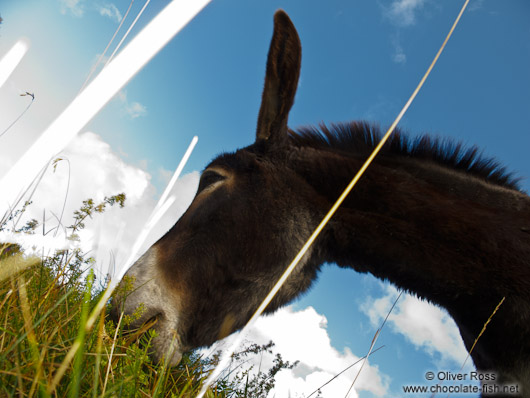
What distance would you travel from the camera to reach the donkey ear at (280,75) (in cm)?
267

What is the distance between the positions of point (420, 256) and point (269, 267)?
1212mm

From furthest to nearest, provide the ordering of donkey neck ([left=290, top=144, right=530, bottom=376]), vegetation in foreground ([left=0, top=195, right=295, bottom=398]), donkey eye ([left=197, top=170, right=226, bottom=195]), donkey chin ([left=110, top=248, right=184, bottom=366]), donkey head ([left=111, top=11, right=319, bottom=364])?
1. donkey eye ([left=197, top=170, right=226, bottom=195])
2. donkey head ([left=111, top=11, right=319, bottom=364])
3. donkey chin ([left=110, top=248, right=184, bottom=366])
4. donkey neck ([left=290, top=144, right=530, bottom=376])
5. vegetation in foreground ([left=0, top=195, right=295, bottom=398])

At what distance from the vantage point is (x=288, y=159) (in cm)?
309

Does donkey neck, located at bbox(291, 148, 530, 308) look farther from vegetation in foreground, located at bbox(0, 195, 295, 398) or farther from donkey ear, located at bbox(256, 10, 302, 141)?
vegetation in foreground, located at bbox(0, 195, 295, 398)

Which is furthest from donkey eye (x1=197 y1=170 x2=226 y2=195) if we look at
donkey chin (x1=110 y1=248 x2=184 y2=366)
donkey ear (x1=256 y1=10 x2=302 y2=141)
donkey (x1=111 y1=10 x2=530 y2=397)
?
donkey chin (x1=110 y1=248 x2=184 y2=366)

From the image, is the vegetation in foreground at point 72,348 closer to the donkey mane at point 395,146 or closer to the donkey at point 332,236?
the donkey at point 332,236

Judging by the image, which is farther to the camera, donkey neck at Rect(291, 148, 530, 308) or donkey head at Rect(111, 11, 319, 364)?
donkey head at Rect(111, 11, 319, 364)

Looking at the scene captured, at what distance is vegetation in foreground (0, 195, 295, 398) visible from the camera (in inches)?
44.1

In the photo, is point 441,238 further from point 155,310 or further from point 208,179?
point 155,310

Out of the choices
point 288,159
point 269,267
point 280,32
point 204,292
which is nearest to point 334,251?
point 269,267

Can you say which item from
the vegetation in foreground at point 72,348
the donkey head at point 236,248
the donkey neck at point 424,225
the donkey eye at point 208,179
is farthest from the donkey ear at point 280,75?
the vegetation in foreground at point 72,348

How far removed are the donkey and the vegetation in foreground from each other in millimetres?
333

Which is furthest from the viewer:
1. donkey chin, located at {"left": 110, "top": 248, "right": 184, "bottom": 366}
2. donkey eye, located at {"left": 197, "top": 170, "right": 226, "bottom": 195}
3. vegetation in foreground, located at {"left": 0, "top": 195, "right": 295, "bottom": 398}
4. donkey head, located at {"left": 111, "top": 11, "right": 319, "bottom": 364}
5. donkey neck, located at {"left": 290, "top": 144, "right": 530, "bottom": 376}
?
donkey eye, located at {"left": 197, "top": 170, "right": 226, "bottom": 195}

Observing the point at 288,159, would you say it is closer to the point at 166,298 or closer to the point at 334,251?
the point at 334,251
